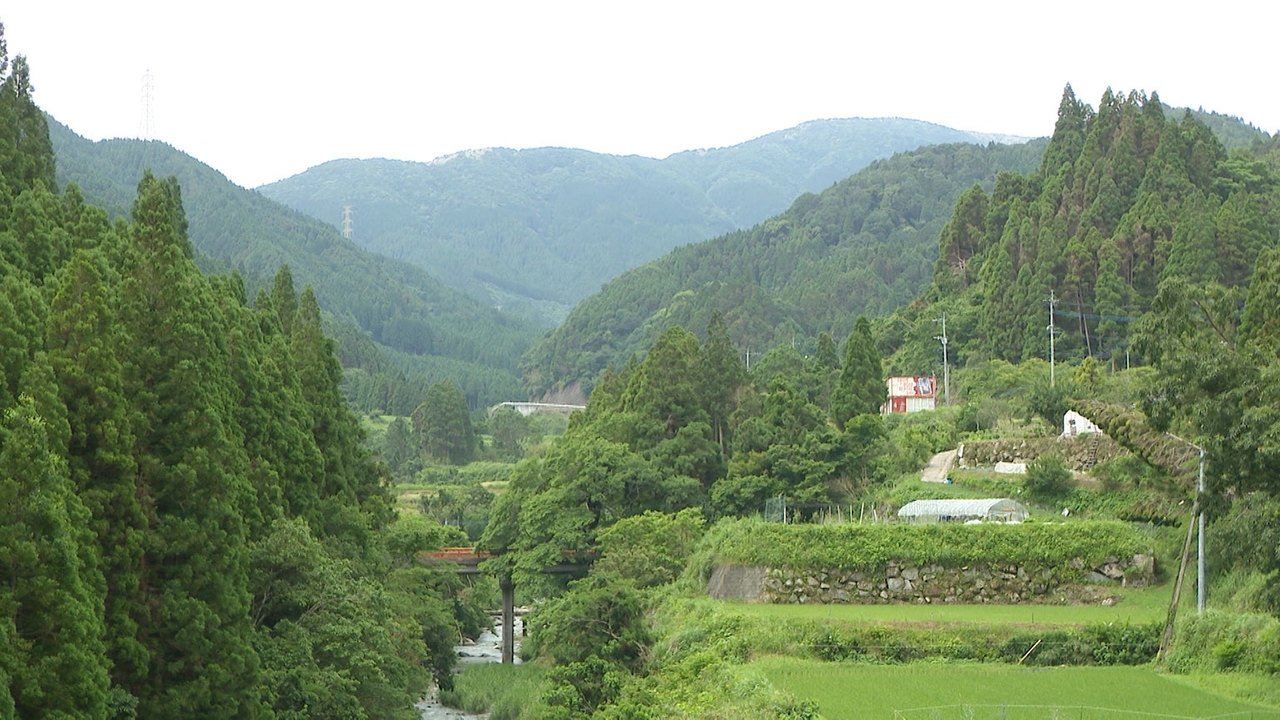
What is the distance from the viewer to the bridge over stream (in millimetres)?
56844

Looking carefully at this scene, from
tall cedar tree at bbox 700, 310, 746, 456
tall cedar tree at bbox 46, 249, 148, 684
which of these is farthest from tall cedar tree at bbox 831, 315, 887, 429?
tall cedar tree at bbox 46, 249, 148, 684

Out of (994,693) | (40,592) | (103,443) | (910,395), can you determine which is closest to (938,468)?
(994,693)

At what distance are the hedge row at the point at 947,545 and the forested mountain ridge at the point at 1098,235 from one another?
110 ft

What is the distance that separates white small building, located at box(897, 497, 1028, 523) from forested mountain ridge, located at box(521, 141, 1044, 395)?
92.8 meters

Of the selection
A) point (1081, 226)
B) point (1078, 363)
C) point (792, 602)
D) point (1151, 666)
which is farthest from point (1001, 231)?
point (1151, 666)

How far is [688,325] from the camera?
148375 mm

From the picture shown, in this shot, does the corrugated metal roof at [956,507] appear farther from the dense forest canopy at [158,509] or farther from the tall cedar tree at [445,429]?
the tall cedar tree at [445,429]

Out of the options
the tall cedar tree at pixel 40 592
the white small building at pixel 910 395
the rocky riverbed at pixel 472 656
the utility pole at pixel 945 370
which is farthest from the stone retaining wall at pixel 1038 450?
the tall cedar tree at pixel 40 592

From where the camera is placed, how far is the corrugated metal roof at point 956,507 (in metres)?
45.7

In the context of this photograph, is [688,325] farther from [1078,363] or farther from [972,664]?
[972,664]

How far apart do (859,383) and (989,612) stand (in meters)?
26.6

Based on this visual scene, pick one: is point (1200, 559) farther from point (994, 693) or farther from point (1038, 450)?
point (1038, 450)

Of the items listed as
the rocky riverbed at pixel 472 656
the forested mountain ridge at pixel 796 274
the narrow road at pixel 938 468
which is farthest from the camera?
the forested mountain ridge at pixel 796 274

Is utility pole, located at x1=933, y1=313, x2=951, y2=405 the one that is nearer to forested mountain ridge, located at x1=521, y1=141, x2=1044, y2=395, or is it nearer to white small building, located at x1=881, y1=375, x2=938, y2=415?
white small building, located at x1=881, y1=375, x2=938, y2=415
